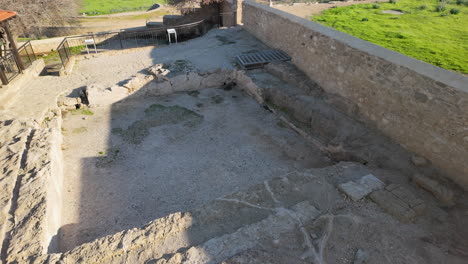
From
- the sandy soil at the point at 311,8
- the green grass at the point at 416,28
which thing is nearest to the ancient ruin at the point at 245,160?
the green grass at the point at 416,28

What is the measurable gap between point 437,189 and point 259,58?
6955 mm

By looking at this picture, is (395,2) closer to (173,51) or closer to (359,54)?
(359,54)

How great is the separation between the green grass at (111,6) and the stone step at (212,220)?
1269 inches

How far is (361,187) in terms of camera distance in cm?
471

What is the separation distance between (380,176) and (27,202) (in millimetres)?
5980

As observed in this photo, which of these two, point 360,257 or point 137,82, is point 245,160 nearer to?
point 360,257

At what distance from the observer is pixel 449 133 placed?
15.5ft

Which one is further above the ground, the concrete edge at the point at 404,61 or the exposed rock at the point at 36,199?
the concrete edge at the point at 404,61

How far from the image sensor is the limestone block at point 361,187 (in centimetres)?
456

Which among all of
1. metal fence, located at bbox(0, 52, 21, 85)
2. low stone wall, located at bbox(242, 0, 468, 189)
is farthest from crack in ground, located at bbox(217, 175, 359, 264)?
metal fence, located at bbox(0, 52, 21, 85)

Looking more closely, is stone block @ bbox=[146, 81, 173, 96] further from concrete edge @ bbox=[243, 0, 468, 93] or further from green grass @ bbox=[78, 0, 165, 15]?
green grass @ bbox=[78, 0, 165, 15]

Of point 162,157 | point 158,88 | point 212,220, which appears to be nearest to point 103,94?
point 158,88

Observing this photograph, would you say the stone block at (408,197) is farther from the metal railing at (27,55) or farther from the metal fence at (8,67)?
the metal railing at (27,55)

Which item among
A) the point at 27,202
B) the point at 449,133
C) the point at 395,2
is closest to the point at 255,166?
the point at 449,133
